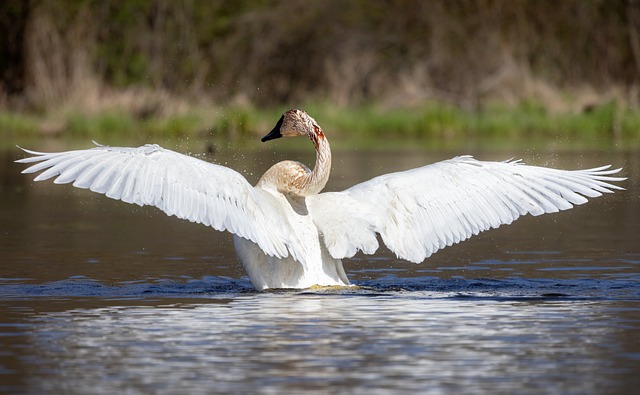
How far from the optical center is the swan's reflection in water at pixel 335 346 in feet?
21.1

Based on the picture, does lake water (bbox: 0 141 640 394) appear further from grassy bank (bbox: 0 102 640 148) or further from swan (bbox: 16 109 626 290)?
grassy bank (bbox: 0 102 640 148)

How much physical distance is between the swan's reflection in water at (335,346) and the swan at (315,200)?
14.9 inches

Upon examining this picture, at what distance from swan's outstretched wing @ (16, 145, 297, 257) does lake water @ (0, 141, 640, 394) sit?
18.7 inches

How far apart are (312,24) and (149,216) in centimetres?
2223

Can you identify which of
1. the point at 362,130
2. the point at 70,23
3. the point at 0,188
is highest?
the point at 70,23

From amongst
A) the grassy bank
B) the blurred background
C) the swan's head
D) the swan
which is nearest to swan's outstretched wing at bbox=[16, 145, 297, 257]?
the swan

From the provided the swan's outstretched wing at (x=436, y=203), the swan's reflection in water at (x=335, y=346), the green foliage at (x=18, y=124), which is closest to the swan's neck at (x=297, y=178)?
the swan's outstretched wing at (x=436, y=203)

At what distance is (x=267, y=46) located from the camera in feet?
124

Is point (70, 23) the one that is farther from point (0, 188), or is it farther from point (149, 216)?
point (149, 216)

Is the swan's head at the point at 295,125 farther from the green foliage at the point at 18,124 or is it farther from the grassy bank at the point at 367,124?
the green foliage at the point at 18,124

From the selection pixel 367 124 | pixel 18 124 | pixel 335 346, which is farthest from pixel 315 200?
pixel 18 124

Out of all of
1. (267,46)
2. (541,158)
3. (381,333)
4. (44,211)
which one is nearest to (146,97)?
(267,46)

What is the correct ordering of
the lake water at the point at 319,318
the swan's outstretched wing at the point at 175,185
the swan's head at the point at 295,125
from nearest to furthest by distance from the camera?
the lake water at the point at 319,318, the swan's outstretched wing at the point at 175,185, the swan's head at the point at 295,125

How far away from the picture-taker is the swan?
354 inches
